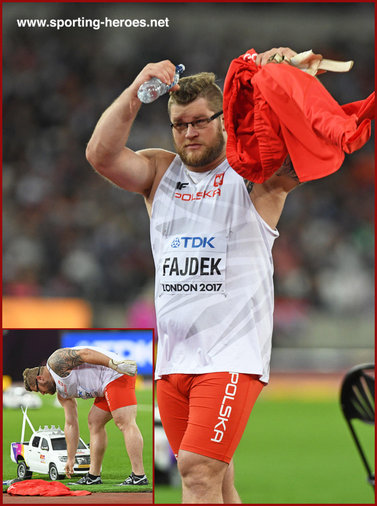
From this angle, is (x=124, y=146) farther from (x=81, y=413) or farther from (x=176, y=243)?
(x=81, y=413)

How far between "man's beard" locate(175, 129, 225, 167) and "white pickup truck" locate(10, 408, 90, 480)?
4.56 ft

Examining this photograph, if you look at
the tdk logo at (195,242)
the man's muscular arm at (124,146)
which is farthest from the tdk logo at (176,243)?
the man's muscular arm at (124,146)

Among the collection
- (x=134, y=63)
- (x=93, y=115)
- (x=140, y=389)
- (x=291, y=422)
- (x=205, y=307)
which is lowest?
(x=291, y=422)

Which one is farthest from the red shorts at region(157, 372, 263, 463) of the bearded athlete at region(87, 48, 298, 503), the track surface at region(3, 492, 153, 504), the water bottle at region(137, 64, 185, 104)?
the water bottle at region(137, 64, 185, 104)

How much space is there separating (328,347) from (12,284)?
5845 millimetres

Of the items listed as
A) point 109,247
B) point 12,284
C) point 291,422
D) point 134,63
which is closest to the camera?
point 291,422

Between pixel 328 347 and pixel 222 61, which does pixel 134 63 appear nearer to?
pixel 222 61

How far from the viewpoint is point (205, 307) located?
360 cm

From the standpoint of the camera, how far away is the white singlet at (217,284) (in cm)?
357

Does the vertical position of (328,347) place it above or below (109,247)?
below

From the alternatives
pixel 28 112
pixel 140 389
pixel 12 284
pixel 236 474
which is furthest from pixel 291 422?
pixel 28 112

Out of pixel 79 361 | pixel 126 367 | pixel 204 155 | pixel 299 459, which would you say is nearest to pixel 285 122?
pixel 204 155

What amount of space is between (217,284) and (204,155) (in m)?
0.60

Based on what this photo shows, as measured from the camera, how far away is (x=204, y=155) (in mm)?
3693
